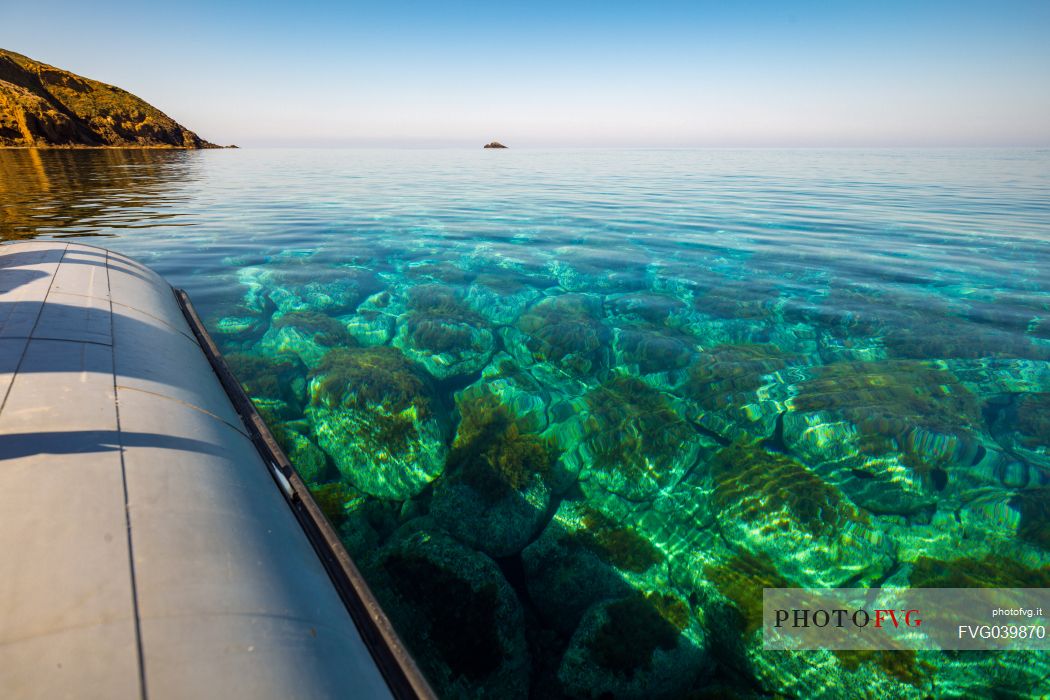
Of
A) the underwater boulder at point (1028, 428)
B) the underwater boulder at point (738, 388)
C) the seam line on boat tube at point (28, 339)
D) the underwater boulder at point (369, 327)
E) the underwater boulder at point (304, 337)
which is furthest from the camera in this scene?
the underwater boulder at point (369, 327)

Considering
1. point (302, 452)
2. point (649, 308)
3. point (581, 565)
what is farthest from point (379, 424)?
point (649, 308)

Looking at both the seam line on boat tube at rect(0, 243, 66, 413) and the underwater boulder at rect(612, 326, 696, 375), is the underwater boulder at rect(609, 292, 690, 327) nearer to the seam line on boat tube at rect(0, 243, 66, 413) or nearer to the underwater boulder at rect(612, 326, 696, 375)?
the underwater boulder at rect(612, 326, 696, 375)

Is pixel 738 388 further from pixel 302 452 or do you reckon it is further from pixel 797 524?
pixel 302 452

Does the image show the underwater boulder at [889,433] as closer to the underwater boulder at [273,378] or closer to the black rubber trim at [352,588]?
the black rubber trim at [352,588]

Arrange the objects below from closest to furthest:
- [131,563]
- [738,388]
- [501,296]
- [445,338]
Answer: [131,563] → [738,388] → [445,338] → [501,296]

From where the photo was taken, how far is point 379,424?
5.80m

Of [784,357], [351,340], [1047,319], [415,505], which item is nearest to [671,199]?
[1047,319]

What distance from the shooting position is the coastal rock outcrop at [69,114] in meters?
60.7

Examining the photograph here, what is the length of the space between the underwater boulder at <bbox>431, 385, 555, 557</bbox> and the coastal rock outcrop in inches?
3660

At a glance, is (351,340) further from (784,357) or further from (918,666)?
(918,666)

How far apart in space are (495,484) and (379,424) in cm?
188

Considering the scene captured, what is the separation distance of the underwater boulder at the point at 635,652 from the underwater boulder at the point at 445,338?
4.43 m

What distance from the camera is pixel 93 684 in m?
1.25

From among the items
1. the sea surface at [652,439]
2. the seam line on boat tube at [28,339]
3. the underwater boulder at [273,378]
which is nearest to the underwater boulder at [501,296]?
the sea surface at [652,439]
